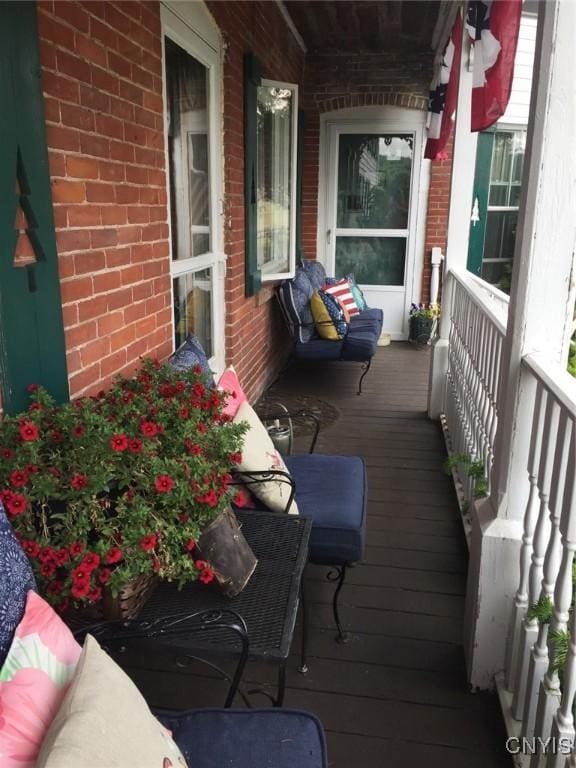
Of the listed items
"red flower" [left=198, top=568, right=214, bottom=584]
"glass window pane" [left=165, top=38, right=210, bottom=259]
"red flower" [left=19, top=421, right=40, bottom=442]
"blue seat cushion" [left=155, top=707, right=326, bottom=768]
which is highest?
"glass window pane" [left=165, top=38, right=210, bottom=259]

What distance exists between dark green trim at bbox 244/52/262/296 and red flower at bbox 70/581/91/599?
3059 millimetres

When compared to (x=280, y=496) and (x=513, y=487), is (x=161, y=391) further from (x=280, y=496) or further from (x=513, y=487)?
(x=513, y=487)

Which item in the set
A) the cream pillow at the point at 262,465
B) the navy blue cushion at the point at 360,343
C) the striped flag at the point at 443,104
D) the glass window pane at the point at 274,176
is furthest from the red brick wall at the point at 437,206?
the cream pillow at the point at 262,465

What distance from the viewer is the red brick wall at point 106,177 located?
185 centimetres

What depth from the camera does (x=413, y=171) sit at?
261 inches

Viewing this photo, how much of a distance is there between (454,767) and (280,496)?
94 cm

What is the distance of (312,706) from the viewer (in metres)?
1.95

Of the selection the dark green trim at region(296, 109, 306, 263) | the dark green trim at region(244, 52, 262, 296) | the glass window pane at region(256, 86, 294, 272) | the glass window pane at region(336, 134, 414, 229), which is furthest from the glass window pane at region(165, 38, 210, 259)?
the glass window pane at region(336, 134, 414, 229)

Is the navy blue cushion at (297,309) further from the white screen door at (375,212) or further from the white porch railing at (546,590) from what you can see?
the white porch railing at (546,590)

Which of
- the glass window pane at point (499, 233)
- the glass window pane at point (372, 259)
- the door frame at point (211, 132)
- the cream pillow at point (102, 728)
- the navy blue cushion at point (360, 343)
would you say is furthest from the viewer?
the glass window pane at point (499, 233)

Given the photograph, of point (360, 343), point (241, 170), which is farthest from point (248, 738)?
point (360, 343)

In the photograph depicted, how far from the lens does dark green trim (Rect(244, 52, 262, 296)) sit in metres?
3.93

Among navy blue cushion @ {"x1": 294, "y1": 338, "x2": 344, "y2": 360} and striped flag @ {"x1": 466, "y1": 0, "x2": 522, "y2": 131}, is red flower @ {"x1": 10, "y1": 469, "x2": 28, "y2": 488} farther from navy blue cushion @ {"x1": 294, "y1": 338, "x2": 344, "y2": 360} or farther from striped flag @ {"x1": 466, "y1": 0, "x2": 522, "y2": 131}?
navy blue cushion @ {"x1": 294, "y1": 338, "x2": 344, "y2": 360}

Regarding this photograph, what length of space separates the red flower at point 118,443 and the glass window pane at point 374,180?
588 centimetres
